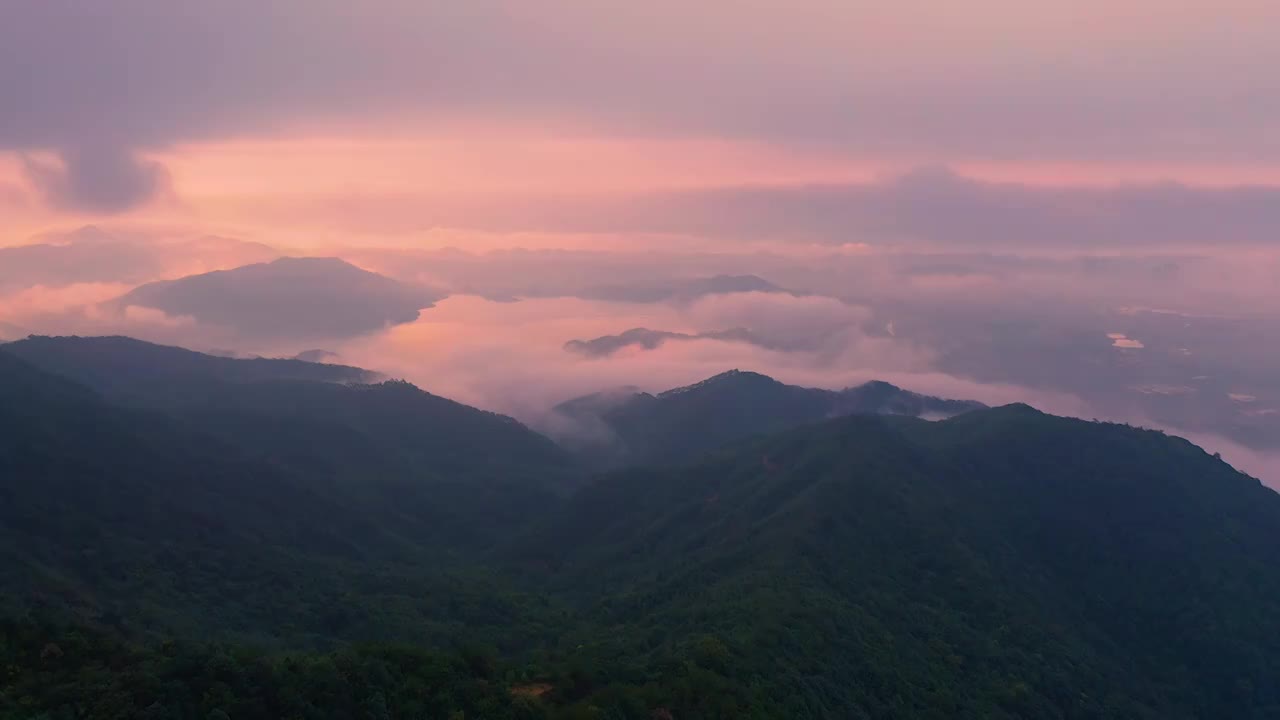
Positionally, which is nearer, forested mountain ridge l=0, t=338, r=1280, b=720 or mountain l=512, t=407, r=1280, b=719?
forested mountain ridge l=0, t=338, r=1280, b=720

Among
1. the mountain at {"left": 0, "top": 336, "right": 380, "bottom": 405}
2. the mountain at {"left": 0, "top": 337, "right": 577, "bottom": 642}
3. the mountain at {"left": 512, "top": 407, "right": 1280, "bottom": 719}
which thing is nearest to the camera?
the mountain at {"left": 512, "top": 407, "right": 1280, "bottom": 719}

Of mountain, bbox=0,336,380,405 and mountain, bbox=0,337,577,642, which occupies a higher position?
mountain, bbox=0,336,380,405

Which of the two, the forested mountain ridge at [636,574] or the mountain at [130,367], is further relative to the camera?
the mountain at [130,367]

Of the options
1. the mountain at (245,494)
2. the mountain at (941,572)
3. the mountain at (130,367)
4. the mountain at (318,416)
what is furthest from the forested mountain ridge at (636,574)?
the mountain at (130,367)

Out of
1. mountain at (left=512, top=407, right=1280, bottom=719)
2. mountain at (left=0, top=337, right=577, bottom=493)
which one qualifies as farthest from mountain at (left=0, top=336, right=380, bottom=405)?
mountain at (left=512, top=407, right=1280, bottom=719)

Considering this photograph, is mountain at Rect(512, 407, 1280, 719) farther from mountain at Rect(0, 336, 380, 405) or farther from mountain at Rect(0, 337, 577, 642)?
mountain at Rect(0, 336, 380, 405)

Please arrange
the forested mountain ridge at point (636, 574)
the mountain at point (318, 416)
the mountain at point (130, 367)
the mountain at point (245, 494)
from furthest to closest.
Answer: the mountain at point (130, 367), the mountain at point (318, 416), the mountain at point (245, 494), the forested mountain ridge at point (636, 574)

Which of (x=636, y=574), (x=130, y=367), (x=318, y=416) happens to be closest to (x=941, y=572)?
(x=636, y=574)

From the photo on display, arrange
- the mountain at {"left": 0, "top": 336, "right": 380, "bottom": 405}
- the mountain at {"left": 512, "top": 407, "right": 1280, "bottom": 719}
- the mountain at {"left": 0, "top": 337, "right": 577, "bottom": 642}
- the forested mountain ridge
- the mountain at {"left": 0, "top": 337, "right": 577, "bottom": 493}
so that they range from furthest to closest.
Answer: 1. the mountain at {"left": 0, "top": 336, "right": 380, "bottom": 405}
2. the mountain at {"left": 0, "top": 337, "right": 577, "bottom": 493}
3. the mountain at {"left": 0, "top": 337, "right": 577, "bottom": 642}
4. the mountain at {"left": 512, "top": 407, "right": 1280, "bottom": 719}
5. the forested mountain ridge

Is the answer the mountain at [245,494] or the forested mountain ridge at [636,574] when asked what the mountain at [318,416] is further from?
the forested mountain ridge at [636,574]

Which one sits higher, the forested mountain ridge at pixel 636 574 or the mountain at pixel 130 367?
the mountain at pixel 130 367
